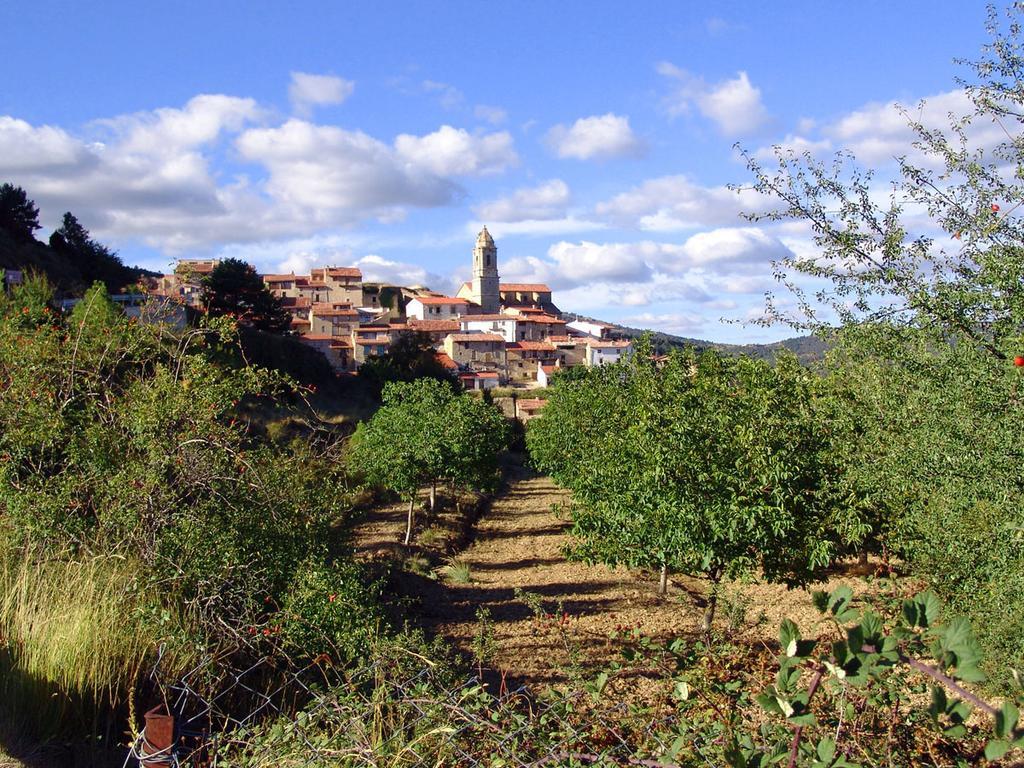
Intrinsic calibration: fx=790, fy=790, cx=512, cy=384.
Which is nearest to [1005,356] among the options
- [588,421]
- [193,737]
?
[193,737]

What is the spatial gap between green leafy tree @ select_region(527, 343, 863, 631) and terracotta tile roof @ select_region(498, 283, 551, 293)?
109 metres

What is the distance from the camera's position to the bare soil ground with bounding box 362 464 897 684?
11.8 meters

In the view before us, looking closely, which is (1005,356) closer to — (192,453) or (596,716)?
(596,716)

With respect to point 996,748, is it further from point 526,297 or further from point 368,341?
point 526,297

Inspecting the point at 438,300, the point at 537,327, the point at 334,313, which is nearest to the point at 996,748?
the point at 334,313

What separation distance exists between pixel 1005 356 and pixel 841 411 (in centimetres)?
270

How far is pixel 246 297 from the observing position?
5272 centimetres

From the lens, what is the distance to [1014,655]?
663cm

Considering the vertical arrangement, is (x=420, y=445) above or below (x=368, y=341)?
below

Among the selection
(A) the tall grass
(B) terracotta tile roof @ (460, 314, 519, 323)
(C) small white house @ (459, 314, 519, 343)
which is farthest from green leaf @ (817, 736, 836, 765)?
(B) terracotta tile roof @ (460, 314, 519, 323)

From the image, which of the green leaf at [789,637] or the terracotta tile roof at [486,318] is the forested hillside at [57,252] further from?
the green leaf at [789,637]

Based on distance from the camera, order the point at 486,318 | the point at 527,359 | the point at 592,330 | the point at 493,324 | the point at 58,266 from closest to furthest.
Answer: the point at 58,266 → the point at 527,359 → the point at 493,324 → the point at 486,318 → the point at 592,330

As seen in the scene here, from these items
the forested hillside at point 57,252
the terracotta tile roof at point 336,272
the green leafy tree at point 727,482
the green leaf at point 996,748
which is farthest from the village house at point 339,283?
the green leaf at point 996,748

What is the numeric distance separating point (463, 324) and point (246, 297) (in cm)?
4377
